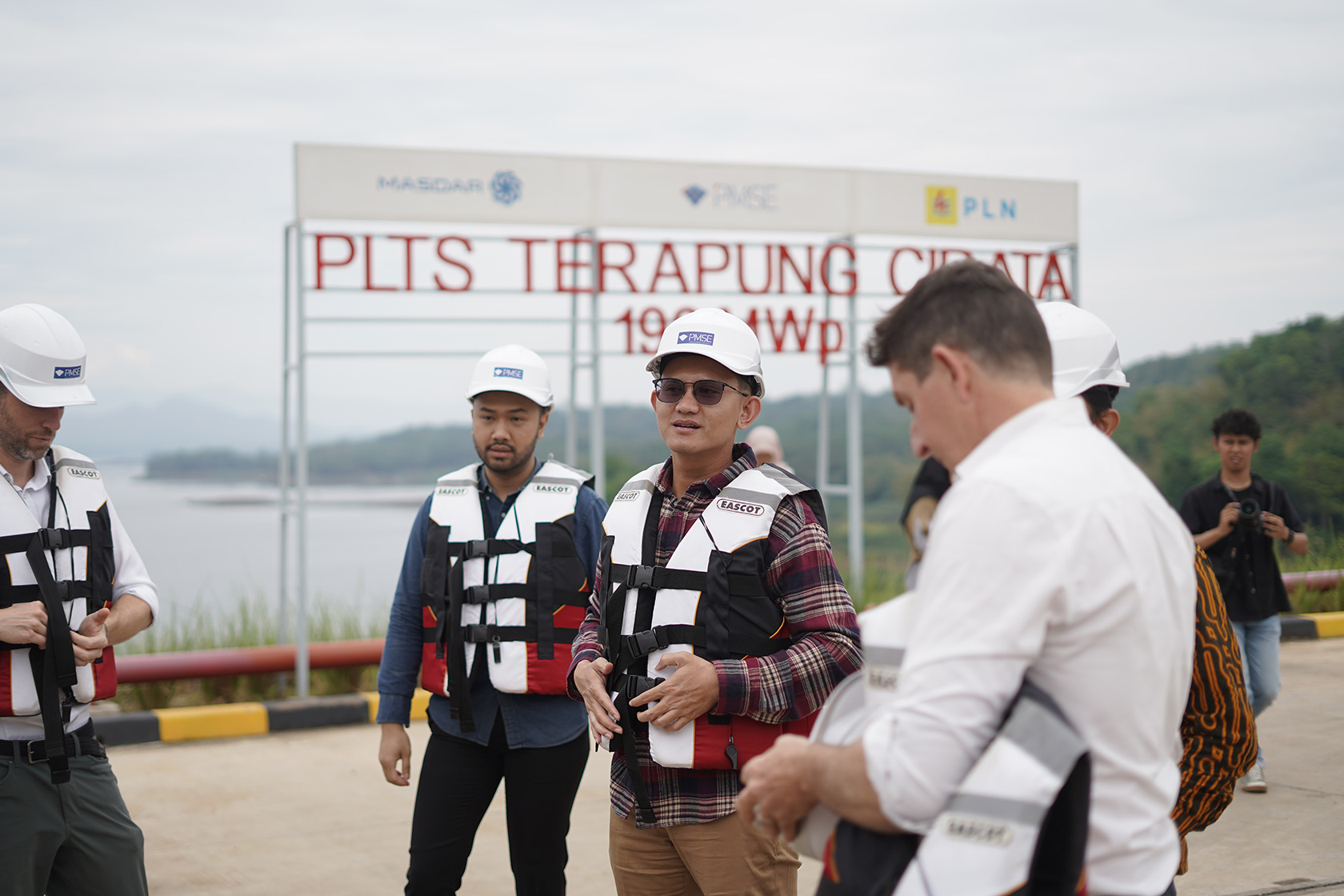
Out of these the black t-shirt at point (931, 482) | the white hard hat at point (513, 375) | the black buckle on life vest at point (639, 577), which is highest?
the white hard hat at point (513, 375)

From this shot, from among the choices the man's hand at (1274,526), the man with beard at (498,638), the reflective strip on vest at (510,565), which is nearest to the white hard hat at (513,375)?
the man with beard at (498,638)

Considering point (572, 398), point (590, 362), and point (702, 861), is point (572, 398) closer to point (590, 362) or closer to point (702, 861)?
point (590, 362)

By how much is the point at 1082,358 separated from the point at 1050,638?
3.35 feet

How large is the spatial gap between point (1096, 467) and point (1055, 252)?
10.1 m

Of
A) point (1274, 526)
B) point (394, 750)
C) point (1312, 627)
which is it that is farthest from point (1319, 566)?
point (394, 750)

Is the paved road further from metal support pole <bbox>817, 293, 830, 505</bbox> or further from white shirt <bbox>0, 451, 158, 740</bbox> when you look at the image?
metal support pole <bbox>817, 293, 830, 505</bbox>

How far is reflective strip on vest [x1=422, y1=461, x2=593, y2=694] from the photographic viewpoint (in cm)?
359

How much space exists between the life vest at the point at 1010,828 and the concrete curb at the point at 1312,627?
10824 millimetres

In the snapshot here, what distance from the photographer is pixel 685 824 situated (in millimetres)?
2771

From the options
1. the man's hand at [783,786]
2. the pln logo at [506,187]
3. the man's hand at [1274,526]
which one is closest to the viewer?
the man's hand at [783,786]

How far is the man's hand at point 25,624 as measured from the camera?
284 centimetres

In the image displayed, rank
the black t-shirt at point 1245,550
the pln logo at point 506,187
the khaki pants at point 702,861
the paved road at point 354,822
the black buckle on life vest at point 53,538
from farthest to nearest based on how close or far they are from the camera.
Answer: the pln logo at point 506,187 < the black t-shirt at point 1245,550 < the paved road at point 354,822 < the black buckle on life vest at point 53,538 < the khaki pants at point 702,861

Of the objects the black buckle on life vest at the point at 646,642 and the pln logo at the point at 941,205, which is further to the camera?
the pln logo at the point at 941,205

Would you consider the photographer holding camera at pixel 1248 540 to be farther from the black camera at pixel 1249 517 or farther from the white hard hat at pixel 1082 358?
the white hard hat at pixel 1082 358
